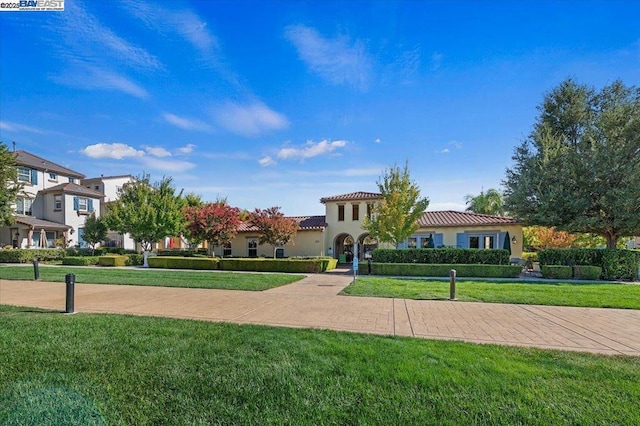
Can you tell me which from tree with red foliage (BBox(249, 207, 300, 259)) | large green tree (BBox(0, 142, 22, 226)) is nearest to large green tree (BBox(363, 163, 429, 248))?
tree with red foliage (BBox(249, 207, 300, 259))

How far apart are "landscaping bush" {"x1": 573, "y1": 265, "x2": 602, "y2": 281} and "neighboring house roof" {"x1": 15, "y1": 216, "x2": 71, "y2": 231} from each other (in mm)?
41100

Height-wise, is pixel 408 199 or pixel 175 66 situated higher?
pixel 175 66

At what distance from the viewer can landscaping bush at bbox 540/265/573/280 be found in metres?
16.8

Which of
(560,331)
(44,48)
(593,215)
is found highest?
(44,48)

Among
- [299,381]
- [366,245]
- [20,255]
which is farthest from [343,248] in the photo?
[299,381]

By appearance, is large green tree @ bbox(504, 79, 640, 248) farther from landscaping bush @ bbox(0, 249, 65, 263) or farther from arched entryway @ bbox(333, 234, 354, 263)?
landscaping bush @ bbox(0, 249, 65, 263)

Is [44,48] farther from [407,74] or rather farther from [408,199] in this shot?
[408,199]

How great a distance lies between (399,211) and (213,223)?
508 inches

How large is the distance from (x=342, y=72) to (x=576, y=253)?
16172 millimetres

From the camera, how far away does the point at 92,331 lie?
5.58 meters

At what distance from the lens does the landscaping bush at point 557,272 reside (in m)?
16.8

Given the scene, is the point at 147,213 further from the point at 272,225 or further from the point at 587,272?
the point at 587,272

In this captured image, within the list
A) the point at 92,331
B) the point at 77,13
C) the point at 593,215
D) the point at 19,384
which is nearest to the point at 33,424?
the point at 19,384

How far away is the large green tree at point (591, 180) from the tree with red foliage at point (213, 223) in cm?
1922
